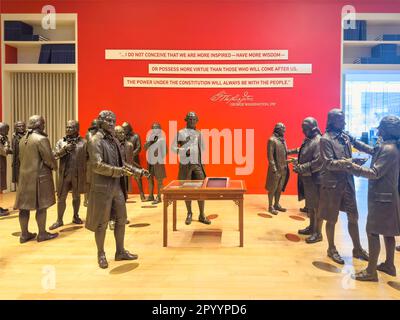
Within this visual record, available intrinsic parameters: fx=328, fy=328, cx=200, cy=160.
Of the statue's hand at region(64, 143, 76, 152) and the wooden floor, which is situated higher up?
the statue's hand at region(64, 143, 76, 152)

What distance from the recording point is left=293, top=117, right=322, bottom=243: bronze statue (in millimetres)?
3975

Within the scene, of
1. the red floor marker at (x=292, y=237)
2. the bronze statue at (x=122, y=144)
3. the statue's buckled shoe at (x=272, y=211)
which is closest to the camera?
the red floor marker at (x=292, y=237)

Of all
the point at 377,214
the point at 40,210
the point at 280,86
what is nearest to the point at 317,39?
the point at 280,86

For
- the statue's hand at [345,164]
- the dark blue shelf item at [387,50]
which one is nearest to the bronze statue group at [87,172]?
the statue's hand at [345,164]

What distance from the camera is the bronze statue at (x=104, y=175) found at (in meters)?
3.02

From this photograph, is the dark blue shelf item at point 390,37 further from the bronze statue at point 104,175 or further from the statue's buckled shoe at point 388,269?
the bronze statue at point 104,175

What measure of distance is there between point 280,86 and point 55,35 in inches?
203

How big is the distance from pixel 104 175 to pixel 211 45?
4832 mm

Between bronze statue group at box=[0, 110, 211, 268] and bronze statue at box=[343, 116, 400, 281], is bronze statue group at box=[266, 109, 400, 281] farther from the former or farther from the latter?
bronze statue group at box=[0, 110, 211, 268]

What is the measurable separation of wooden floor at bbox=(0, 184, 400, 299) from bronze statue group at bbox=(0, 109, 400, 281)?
0.65 ft

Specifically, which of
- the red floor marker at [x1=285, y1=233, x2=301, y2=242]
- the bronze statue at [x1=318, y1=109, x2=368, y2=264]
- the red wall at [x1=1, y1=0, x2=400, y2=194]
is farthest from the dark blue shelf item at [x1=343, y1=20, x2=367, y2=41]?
the red floor marker at [x1=285, y1=233, x2=301, y2=242]

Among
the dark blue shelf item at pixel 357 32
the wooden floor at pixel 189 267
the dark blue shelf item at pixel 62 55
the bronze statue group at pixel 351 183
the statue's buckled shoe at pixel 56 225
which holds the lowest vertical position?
the wooden floor at pixel 189 267
